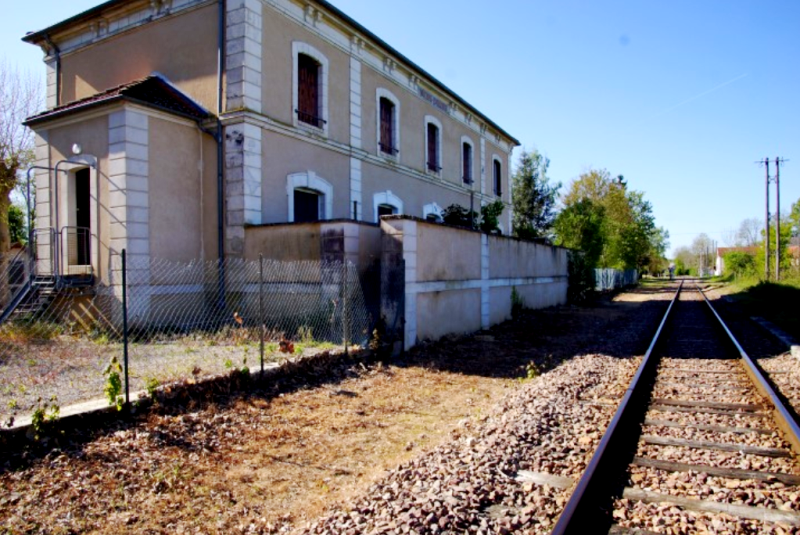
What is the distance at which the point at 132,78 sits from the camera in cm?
1331

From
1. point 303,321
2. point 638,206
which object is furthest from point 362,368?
point 638,206

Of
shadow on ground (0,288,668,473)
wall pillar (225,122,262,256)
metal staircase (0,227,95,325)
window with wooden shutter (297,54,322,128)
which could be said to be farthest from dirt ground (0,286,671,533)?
window with wooden shutter (297,54,322,128)

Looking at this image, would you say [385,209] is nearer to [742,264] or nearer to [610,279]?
[610,279]

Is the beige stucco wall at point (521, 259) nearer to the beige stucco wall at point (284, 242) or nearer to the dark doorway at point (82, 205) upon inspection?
the beige stucco wall at point (284, 242)

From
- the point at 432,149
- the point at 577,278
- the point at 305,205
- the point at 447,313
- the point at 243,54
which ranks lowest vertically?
the point at 447,313

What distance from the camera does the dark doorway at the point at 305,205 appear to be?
523 inches

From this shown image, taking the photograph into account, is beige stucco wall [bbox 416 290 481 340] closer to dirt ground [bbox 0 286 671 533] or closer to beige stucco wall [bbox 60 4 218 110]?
dirt ground [bbox 0 286 671 533]

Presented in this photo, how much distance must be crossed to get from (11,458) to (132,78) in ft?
37.8

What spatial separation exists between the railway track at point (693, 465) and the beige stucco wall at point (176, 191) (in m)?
9.43

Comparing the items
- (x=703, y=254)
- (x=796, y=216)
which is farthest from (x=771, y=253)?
(x=703, y=254)

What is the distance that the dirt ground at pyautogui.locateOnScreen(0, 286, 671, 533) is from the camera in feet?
12.4

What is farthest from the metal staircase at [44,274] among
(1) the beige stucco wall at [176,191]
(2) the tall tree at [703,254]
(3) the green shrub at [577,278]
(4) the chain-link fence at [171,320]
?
(2) the tall tree at [703,254]

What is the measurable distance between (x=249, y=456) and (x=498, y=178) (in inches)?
927

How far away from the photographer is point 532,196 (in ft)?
147
